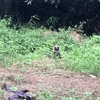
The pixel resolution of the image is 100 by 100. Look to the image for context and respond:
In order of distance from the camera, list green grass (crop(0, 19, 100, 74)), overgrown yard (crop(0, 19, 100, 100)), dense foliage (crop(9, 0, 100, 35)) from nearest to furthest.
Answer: overgrown yard (crop(0, 19, 100, 100)), green grass (crop(0, 19, 100, 74)), dense foliage (crop(9, 0, 100, 35))

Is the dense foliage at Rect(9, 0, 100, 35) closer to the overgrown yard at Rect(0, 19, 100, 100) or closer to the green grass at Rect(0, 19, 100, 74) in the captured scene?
the green grass at Rect(0, 19, 100, 74)

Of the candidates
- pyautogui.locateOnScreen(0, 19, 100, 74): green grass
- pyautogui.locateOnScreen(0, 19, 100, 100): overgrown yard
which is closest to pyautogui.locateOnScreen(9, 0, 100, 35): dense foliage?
pyautogui.locateOnScreen(0, 19, 100, 74): green grass

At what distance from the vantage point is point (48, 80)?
5.75 metres

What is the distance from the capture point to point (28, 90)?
5.03 meters

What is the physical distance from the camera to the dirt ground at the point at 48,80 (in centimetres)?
519

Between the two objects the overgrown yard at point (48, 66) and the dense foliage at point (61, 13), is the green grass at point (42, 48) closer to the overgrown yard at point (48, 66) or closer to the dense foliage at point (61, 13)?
the overgrown yard at point (48, 66)

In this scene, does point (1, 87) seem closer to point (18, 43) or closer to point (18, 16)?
point (18, 43)

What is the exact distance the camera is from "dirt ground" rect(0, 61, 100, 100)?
519 cm

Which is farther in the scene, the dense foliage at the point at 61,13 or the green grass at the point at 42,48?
the dense foliage at the point at 61,13

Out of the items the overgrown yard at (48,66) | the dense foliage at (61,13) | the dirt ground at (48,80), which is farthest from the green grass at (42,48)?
the dense foliage at (61,13)

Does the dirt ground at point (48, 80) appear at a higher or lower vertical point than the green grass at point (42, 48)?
lower

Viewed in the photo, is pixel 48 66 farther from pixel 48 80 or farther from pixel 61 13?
pixel 61 13

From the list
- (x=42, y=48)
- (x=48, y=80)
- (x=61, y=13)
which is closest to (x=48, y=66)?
(x=48, y=80)

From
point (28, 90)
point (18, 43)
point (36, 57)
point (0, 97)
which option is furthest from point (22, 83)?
point (18, 43)
